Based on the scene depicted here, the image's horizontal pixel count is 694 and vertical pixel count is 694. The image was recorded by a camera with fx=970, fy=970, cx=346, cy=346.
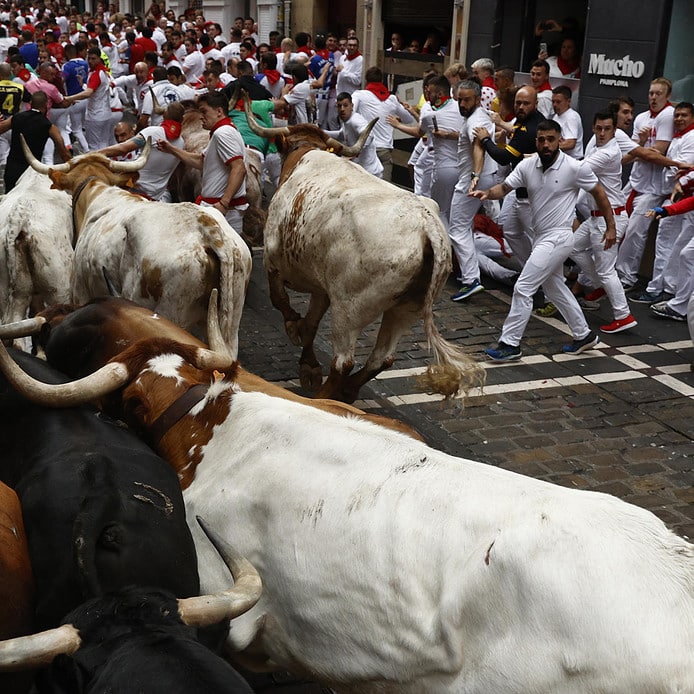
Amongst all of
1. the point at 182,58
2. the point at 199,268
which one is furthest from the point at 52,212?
the point at 182,58

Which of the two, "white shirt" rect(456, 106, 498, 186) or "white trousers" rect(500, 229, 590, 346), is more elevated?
"white shirt" rect(456, 106, 498, 186)

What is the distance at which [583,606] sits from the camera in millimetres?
2988

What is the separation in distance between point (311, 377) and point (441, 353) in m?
1.28

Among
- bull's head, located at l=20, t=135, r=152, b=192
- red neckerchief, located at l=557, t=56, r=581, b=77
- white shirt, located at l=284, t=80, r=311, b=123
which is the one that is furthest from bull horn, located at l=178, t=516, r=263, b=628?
white shirt, located at l=284, t=80, r=311, b=123

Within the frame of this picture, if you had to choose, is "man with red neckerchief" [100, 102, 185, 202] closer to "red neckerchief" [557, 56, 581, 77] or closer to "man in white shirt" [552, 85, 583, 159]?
"man in white shirt" [552, 85, 583, 159]

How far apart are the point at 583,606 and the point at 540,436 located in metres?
4.49

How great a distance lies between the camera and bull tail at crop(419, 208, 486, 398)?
719 cm

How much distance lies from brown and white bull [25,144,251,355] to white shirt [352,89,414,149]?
7301mm

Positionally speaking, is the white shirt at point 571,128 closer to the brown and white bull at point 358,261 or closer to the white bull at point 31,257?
the brown and white bull at point 358,261

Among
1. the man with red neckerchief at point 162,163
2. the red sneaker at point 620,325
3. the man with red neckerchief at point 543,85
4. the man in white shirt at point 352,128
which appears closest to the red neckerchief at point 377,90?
the man in white shirt at point 352,128

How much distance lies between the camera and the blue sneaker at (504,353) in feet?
29.5

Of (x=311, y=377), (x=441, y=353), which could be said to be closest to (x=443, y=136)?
(x=311, y=377)

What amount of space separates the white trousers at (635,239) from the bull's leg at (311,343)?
4541 millimetres

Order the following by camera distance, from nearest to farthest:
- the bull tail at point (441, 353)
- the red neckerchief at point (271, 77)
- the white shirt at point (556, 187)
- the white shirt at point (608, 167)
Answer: the bull tail at point (441, 353) → the white shirt at point (556, 187) → the white shirt at point (608, 167) → the red neckerchief at point (271, 77)
